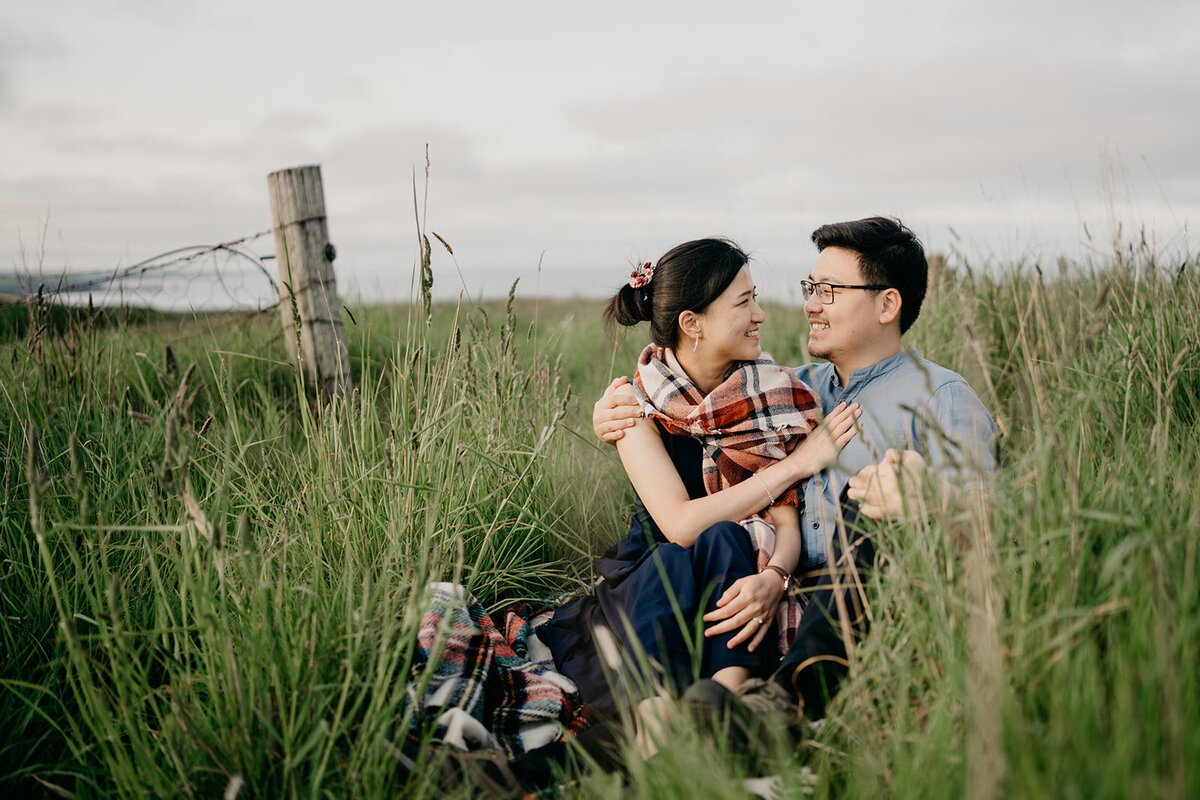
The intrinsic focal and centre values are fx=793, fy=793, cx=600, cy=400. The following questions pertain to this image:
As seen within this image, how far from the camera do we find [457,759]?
1.80m

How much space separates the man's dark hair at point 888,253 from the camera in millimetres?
2826

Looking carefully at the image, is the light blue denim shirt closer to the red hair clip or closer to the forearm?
the forearm

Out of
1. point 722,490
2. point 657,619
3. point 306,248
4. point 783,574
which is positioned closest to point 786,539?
point 783,574

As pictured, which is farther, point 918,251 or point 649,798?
point 918,251

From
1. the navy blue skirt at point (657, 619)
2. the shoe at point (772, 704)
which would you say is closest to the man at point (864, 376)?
the navy blue skirt at point (657, 619)

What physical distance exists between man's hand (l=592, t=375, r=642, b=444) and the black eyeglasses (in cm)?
78

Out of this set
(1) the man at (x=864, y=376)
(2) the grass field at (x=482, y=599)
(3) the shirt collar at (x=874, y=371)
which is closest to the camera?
(2) the grass field at (x=482, y=599)

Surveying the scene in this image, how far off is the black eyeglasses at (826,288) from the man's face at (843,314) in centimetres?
1

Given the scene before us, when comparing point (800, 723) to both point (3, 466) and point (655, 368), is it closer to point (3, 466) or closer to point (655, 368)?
point (655, 368)

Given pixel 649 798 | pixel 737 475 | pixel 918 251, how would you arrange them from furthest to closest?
pixel 918 251
pixel 737 475
pixel 649 798

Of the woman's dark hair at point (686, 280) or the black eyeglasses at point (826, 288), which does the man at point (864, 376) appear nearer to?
the black eyeglasses at point (826, 288)

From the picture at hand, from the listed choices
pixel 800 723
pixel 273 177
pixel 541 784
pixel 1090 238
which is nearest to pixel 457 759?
pixel 541 784

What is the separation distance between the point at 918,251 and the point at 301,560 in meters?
2.36

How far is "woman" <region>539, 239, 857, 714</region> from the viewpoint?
223cm
